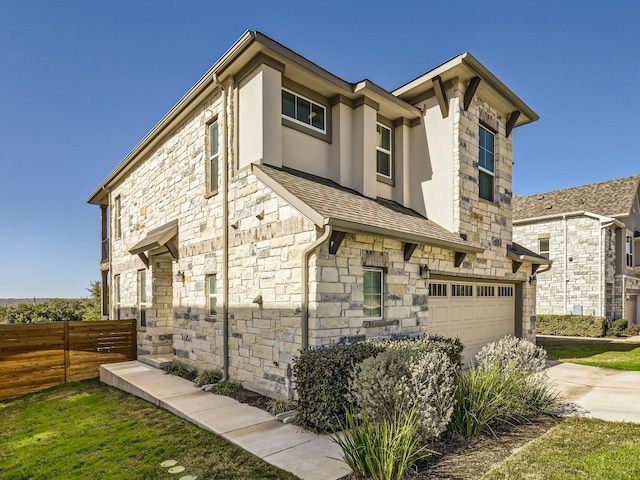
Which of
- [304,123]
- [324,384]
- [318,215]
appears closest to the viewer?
[324,384]

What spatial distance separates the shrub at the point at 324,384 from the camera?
5.35 metres

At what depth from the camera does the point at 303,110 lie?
8.76 metres

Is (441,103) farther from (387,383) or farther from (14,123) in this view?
(14,123)

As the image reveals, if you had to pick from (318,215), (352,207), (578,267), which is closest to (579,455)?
(318,215)

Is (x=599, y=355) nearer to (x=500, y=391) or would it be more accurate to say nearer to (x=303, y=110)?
(x=500, y=391)

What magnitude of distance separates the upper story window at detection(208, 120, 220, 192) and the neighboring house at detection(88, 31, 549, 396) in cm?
5

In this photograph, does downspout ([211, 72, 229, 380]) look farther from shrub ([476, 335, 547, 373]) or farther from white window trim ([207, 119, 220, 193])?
shrub ([476, 335, 547, 373])

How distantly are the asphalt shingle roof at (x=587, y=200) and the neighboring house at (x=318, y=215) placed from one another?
40.7 ft

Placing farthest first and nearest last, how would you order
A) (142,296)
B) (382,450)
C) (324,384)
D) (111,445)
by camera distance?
(142,296) → (111,445) → (324,384) → (382,450)

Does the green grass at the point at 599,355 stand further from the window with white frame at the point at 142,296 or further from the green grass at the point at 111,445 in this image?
the window with white frame at the point at 142,296

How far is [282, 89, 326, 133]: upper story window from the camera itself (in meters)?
8.38

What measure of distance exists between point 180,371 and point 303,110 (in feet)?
23.6

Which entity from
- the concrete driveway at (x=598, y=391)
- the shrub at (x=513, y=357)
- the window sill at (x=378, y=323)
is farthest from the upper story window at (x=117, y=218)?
the concrete driveway at (x=598, y=391)

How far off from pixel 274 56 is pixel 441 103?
4691 mm
